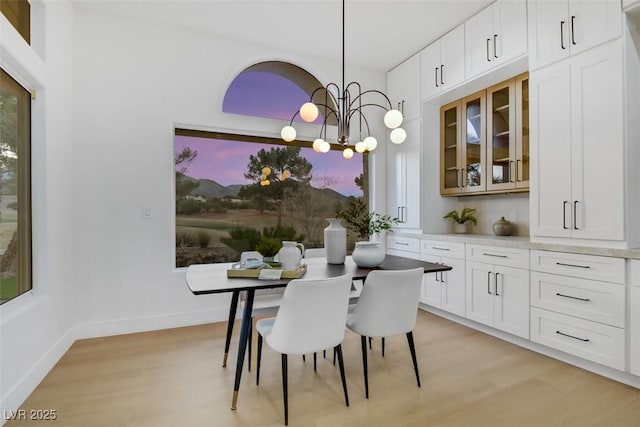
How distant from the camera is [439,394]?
86.2 inches

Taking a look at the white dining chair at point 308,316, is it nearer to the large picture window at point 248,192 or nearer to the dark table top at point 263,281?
the dark table top at point 263,281

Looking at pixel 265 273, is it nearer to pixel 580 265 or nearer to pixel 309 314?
pixel 309 314

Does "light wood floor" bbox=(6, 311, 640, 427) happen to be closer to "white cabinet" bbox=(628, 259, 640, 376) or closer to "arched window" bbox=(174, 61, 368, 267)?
"white cabinet" bbox=(628, 259, 640, 376)

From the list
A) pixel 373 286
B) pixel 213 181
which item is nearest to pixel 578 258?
pixel 373 286

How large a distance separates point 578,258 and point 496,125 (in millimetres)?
1615

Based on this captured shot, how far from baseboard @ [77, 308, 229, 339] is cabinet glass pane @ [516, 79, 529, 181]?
3.36 metres

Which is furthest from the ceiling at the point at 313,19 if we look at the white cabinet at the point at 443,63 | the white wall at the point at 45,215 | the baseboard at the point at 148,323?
the baseboard at the point at 148,323

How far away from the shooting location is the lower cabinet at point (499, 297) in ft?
9.57

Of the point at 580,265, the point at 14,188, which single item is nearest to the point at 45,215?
the point at 14,188

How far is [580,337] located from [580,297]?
0.29 meters

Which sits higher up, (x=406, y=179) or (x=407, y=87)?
(x=407, y=87)

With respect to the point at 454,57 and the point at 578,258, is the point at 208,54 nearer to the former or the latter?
the point at 454,57

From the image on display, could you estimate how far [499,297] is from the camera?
3111 millimetres

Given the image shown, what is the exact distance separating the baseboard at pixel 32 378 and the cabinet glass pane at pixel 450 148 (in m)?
4.11
